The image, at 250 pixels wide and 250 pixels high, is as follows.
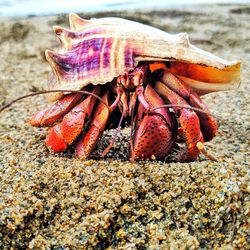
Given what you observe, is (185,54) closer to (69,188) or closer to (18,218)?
(69,188)

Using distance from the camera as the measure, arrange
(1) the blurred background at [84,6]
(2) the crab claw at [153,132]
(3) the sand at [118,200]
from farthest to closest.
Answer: (1) the blurred background at [84,6] → (2) the crab claw at [153,132] → (3) the sand at [118,200]

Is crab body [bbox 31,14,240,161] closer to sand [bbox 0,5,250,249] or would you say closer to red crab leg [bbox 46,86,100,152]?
red crab leg [bbox 46,86,100,152]

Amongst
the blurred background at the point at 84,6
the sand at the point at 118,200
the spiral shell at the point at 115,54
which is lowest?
the sand at the point at 118,200

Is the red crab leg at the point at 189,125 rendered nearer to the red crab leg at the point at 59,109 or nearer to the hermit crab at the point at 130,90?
the hermit crab at the point at 130,90

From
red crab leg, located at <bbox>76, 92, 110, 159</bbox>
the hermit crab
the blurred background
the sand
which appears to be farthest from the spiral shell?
the blurred background

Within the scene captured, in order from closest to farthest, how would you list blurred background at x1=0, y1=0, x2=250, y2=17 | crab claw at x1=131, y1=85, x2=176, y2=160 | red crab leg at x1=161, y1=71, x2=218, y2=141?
crab claw at x1=131, y1=85, x2=176, y2=160 < red crab leg at x1=161, y1=71, x2=218, y2=141 < blurred background at x1=0, y1=0, x2=250, y2=17

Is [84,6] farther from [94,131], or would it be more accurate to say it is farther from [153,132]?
[153,132]

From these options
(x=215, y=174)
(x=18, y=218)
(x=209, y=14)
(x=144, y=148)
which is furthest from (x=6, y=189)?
(x=209, y=14)

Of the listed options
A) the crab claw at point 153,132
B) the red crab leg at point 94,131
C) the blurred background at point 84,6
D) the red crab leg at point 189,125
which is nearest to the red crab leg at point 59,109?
the red crab leg at point 94,131
